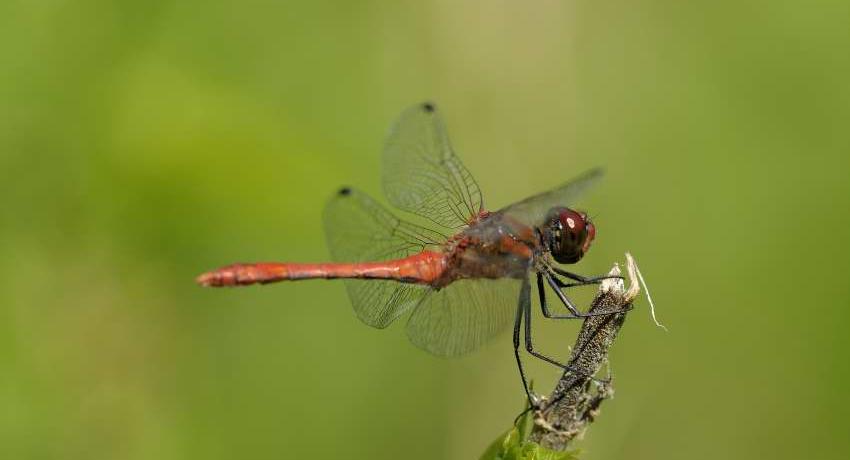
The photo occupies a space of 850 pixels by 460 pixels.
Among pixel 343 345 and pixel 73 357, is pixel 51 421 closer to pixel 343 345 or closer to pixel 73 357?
pixel 73 357

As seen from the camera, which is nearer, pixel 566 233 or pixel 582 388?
pixel 582 388

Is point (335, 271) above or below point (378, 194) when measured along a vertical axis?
below

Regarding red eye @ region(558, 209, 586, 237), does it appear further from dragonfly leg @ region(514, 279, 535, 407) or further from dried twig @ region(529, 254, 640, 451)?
dried twig @ region(529, 254, 640, 451)

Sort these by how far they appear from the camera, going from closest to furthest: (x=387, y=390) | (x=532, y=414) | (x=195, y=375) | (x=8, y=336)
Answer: (x=532, y=414)
(x=8, y=336)
(x=195, y=375)
(x=387, y=390)

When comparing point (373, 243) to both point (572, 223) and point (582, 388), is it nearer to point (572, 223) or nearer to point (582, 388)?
point (572, 223)

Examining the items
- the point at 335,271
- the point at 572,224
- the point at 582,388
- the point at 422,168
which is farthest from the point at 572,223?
the point at 582,388

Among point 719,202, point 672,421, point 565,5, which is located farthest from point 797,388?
point 565,5

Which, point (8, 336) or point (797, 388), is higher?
point (8, 336)
